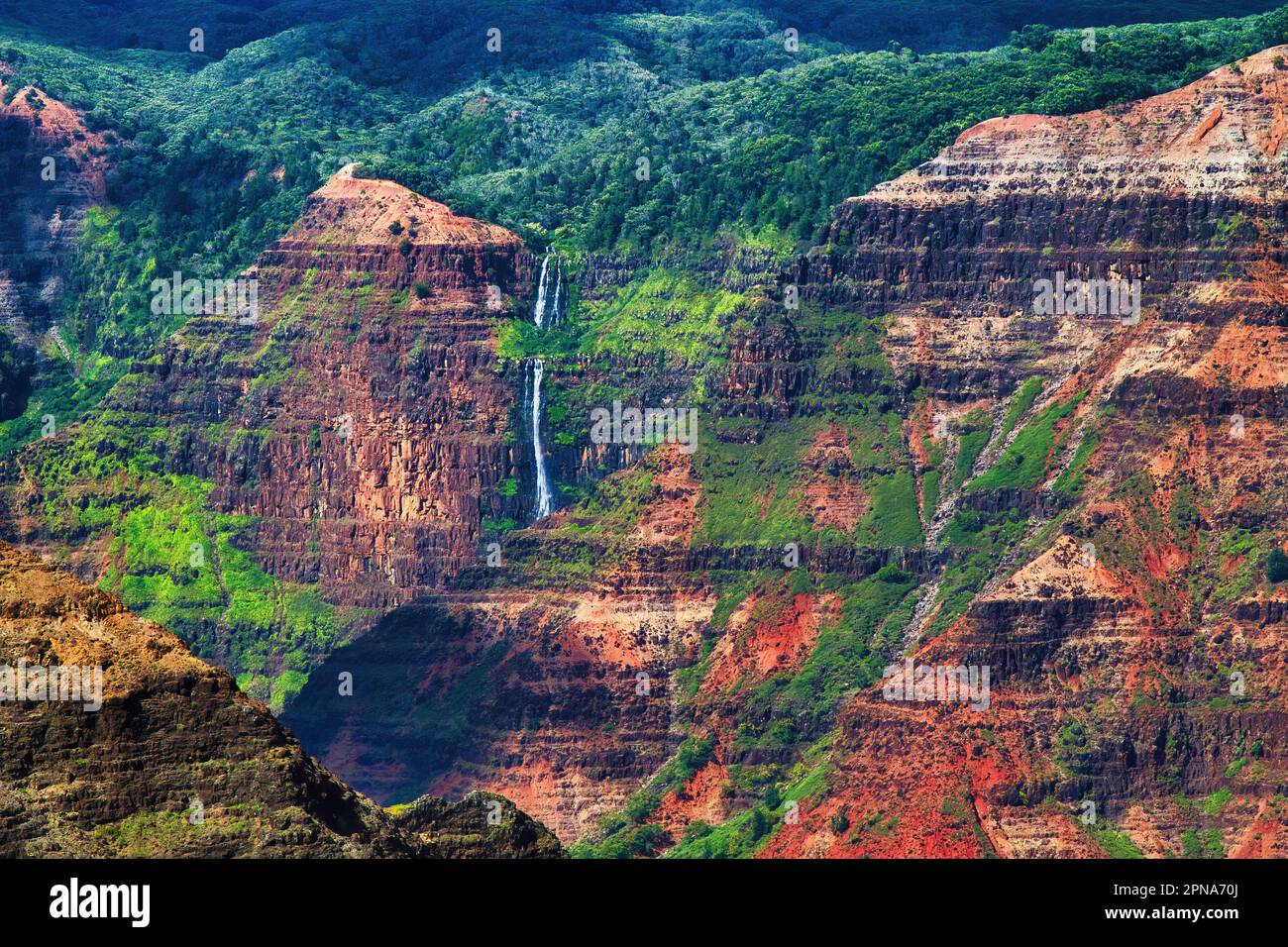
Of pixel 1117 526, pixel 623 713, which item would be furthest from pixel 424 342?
pixel 1117 526

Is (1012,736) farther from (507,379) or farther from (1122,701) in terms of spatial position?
(507,379)

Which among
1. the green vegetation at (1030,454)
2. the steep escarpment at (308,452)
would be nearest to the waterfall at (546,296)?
the steep escarpment at (308,452)

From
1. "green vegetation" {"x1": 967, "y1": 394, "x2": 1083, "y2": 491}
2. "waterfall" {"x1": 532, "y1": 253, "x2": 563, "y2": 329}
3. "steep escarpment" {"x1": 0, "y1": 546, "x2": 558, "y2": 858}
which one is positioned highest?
"waterfall" {"x1": 532, "y1": 253, "x2": 563, "y2": 329}

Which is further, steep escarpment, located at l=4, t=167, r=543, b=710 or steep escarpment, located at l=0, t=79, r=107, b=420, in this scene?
steep escarpment, located at l=0, t=79, r=107, b=420

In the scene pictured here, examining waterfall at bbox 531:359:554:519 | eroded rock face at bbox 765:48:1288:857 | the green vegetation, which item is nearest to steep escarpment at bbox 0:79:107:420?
waterfall at bbox 531:359:554:519

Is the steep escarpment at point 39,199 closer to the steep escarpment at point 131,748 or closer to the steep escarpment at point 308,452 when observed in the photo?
the steep escarpment at point 308,452

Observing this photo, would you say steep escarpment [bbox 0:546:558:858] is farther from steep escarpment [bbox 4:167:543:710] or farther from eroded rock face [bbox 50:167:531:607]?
eroded rock face [bbox 50:167:531:607]

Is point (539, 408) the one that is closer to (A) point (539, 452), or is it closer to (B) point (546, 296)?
(A) point (539, 452)
